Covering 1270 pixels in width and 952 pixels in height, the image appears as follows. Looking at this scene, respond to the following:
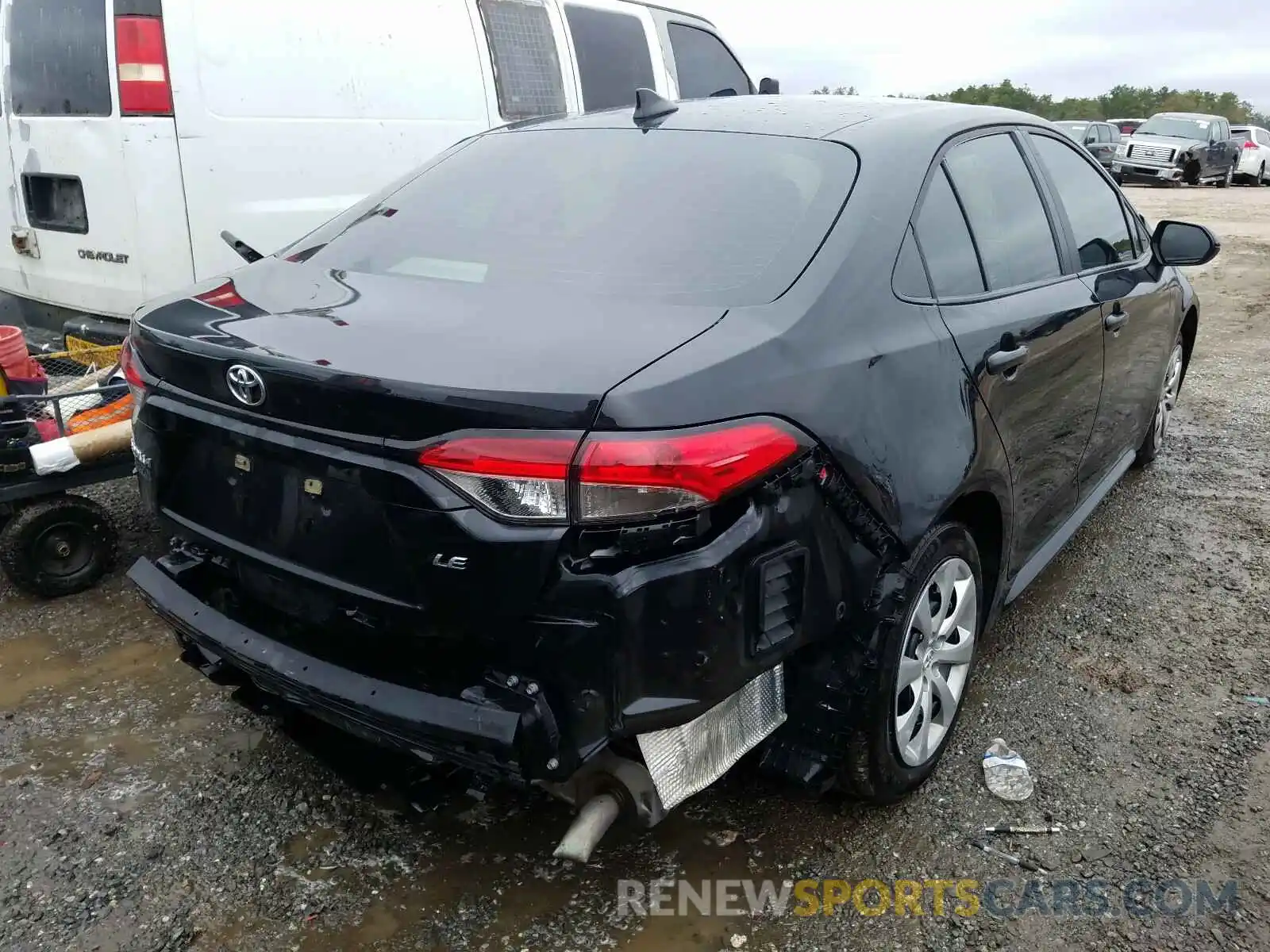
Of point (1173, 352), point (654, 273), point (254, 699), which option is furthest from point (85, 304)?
point (1173, 352)

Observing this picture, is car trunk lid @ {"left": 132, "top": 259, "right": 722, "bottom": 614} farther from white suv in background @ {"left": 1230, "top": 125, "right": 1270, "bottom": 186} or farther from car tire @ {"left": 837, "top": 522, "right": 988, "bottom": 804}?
white suv in background @ {"left": 1230, "top": 125, "right": 1270, "bottom": 186}

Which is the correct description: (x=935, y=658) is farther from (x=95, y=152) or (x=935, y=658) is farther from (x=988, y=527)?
A: (x=95, y=152)

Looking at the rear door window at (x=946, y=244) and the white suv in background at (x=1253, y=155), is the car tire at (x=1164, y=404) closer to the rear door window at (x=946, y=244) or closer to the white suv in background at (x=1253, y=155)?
the rear door window at (x=946, y=244)

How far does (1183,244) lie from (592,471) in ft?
11.1

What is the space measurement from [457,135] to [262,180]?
1276mm

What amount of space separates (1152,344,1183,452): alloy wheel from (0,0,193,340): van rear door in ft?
14.7

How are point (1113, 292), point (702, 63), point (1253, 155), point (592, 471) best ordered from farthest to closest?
point (1253, 155)
point (702, 63)
point (1113, 292)
point (592, 471)

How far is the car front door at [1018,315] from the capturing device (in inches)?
102

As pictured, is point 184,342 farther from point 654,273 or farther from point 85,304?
point 85,304

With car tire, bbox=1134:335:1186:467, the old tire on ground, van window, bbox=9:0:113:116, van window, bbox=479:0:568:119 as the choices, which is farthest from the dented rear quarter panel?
van window, bbox=479:0:568:119

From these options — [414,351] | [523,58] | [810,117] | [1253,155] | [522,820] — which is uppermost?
[523,58]

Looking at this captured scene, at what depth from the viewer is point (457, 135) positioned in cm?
541

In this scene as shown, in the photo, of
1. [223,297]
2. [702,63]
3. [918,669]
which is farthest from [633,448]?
[702,63]

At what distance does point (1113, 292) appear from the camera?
11.5 feet
